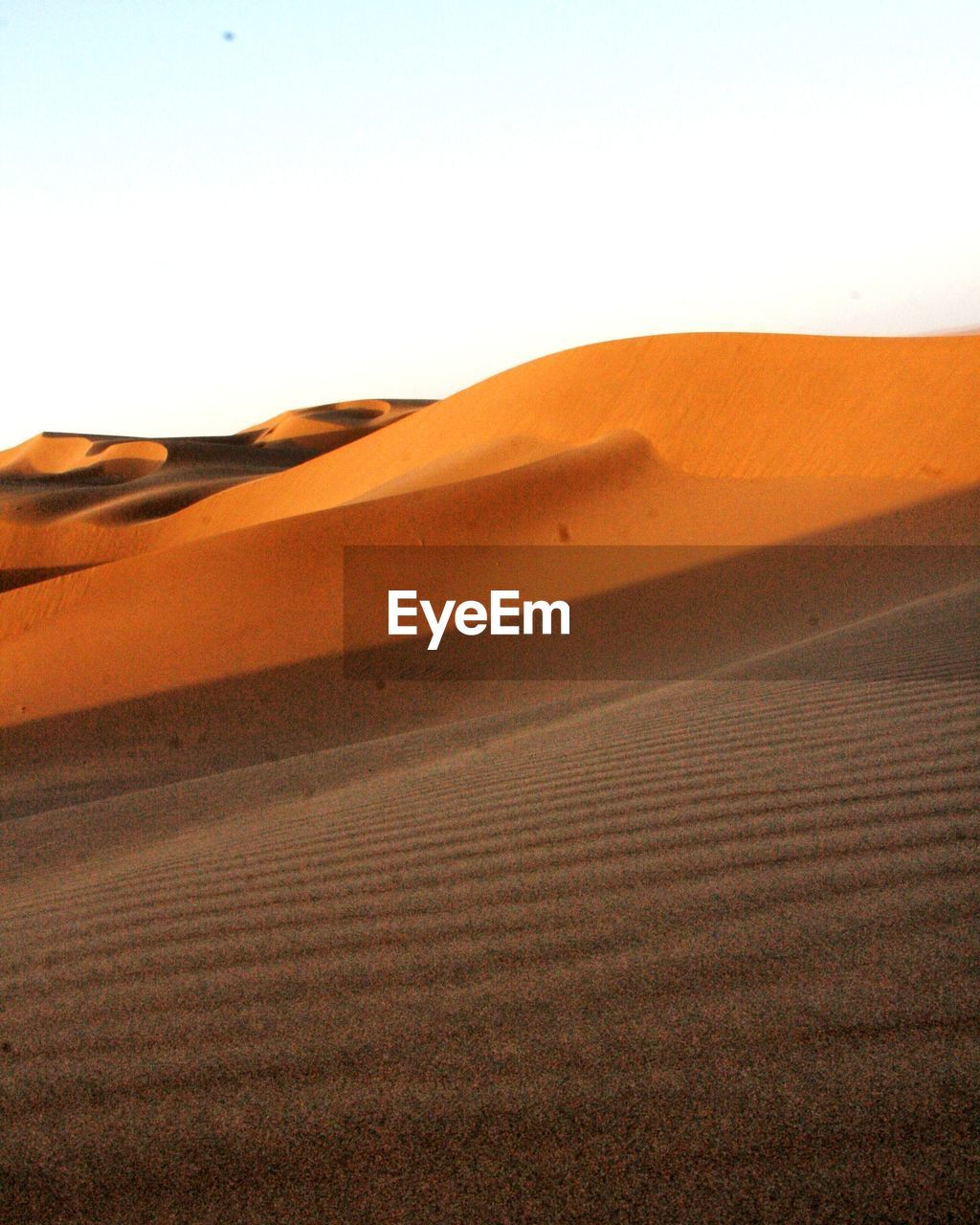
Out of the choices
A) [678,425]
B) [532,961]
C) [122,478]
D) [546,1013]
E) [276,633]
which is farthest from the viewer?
[122,478]

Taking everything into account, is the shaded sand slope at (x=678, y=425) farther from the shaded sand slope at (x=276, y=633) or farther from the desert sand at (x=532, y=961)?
the desert sand at (x=532, y=961)

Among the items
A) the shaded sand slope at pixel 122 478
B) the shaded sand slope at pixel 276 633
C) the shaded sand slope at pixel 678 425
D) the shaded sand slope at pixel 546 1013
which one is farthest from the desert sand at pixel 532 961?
the shaded sand slope at pixel 122 478

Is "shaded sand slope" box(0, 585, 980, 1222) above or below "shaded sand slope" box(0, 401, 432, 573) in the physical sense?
below

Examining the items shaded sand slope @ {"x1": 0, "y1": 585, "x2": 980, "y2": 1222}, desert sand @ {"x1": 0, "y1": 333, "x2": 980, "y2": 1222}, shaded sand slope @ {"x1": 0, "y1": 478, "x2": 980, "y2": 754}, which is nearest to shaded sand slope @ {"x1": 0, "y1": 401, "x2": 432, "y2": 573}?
shaded sand slope @ {"x1": 0, "y1": 478, "x2": 980, "y2": 754}

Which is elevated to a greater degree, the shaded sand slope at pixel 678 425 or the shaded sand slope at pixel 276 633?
the shaded sand slope at pixel 678 425

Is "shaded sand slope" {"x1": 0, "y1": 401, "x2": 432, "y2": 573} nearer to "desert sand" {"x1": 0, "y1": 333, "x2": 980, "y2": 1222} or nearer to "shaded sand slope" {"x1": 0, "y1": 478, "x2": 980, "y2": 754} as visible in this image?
"shaded sand slope" {"x1": 0, "y1": 478, "x2": 980, "y2": 754}

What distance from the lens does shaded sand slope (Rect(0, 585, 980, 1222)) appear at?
194 centimetres

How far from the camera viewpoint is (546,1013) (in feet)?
8.18

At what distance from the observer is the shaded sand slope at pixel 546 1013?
1941 millimetres

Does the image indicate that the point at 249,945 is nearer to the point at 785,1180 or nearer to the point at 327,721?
the point at 785,1180

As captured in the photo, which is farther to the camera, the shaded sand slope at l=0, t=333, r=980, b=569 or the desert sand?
the shaded sand slope at l=0, t=333, r=980, b=569

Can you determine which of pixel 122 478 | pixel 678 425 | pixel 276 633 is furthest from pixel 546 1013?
pixel 122 478

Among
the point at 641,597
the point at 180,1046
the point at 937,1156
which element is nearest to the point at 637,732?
the point at 180,1046

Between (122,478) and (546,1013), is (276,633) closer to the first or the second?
(546,1013)
